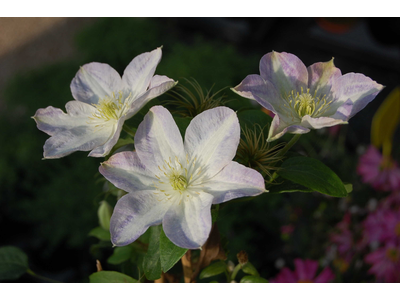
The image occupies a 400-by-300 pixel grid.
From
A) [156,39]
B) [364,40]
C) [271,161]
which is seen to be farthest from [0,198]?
[364,40]

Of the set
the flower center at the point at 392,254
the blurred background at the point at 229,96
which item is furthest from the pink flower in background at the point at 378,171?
the flower center at the point at 392,254

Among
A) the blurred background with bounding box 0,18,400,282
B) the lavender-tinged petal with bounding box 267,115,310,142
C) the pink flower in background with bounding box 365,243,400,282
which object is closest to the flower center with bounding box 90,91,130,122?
the lavender-tinged petal with bounding box 267,115,310,142

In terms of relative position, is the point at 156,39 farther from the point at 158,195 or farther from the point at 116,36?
the point at 158,195

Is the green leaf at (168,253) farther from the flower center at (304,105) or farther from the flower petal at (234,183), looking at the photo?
the flower center at (304,105)

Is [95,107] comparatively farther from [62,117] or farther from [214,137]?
[214,137]

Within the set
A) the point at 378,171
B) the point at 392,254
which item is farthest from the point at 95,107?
the point at 378,171

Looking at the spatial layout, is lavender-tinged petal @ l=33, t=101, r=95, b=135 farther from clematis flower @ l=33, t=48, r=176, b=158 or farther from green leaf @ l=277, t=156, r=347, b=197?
green leaf @ l=277, t=156, r=347, b=197
